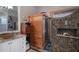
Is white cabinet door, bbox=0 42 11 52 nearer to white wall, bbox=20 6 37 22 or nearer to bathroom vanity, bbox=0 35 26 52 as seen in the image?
bathroom vanity, bbox=0 35 26 52

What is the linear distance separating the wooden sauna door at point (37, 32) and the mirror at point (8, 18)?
27 centimetres

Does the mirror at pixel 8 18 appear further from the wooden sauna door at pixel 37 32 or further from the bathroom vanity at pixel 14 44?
the wooden sauna door at pixel 37 32

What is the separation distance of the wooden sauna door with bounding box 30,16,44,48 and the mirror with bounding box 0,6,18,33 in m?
0.27

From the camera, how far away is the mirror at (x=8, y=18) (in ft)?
5.66

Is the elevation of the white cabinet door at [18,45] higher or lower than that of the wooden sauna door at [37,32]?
lower

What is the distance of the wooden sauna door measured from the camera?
5.88 feet

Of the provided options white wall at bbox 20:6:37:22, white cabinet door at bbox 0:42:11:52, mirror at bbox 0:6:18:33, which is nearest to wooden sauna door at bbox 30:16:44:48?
white wall at bbox 20:6:37:22

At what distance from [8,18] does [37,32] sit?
0.51 meters

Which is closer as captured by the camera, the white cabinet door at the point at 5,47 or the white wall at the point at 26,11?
the white cabinet door at the point at 5,47

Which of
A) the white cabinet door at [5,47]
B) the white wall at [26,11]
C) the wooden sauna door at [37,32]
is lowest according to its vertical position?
the white cabinet door at [5,47]

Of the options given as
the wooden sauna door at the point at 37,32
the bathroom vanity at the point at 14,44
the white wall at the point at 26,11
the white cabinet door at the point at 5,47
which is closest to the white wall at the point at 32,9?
the white wall at the point at 26,11

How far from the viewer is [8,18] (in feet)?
5.77

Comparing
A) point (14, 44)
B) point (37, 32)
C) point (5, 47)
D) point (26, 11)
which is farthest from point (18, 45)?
point (26, 11)
